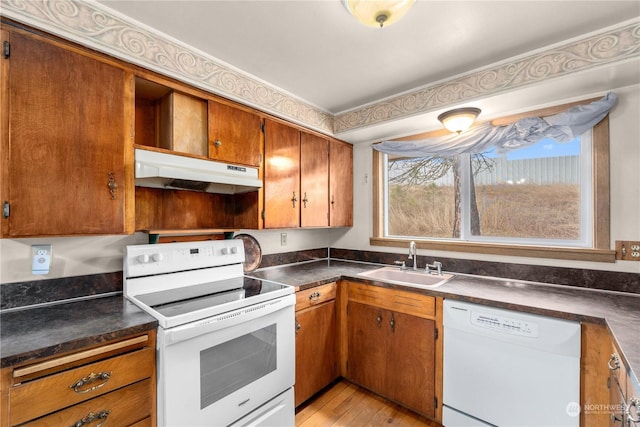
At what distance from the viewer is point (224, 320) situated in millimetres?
1446

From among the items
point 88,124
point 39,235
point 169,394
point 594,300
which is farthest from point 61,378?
point 594,300

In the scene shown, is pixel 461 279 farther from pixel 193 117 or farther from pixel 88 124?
pixel 88 124

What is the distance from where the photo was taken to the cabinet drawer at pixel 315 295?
2.00 meters

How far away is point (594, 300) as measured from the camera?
5.24 feet

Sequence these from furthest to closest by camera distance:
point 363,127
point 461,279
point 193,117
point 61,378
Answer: point 363,127
point 461,279
point 193,117
point 61,378

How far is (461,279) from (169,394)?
197 cm

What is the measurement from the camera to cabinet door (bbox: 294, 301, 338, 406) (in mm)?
2002

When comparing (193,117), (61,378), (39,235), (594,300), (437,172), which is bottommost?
(61,378)

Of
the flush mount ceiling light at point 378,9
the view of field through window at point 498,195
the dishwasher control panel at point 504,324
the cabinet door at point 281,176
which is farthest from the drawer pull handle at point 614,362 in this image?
the cabinet door at point 281,176

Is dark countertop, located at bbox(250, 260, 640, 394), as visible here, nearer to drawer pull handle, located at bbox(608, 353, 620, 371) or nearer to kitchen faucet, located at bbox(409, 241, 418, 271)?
drawer pull handle, located at bbox(608, 353, 620, 371)

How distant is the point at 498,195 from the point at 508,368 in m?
1.26

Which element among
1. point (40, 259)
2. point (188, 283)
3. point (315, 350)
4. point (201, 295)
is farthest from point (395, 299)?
point (40, 259)

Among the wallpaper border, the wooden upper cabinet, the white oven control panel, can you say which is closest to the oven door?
the white oven control panel

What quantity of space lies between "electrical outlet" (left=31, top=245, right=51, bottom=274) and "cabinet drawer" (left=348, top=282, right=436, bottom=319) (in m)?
1.85
